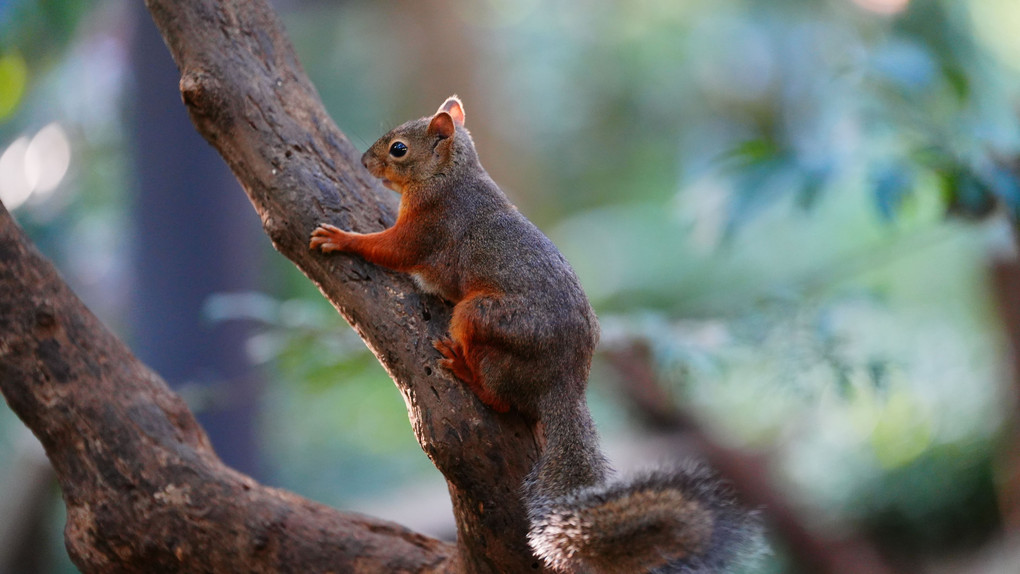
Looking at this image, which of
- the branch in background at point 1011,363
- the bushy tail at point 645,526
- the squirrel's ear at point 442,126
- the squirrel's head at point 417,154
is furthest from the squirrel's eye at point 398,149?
the branch in background at point 1011,363

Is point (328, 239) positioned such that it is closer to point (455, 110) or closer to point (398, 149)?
point (398, 149)

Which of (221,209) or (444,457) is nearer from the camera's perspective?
(444,457)

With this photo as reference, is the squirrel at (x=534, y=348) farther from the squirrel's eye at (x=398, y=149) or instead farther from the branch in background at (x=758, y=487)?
the branch in background at (x=758, y=487)

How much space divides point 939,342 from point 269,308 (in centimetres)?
579

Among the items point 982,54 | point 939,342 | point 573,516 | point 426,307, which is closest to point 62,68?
point 426,307

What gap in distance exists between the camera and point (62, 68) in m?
7.17

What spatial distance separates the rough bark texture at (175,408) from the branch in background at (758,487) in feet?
8.04

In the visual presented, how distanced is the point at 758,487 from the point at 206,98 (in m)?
3.80

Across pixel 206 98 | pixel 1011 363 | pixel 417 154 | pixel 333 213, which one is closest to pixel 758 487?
pixel 1011 363

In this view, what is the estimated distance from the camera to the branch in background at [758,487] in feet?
16.6

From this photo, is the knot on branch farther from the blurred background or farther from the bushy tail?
the bushy tail

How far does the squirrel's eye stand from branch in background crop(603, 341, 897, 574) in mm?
2173

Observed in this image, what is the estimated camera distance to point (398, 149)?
3.02m

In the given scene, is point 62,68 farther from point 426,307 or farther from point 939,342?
point 939,342
